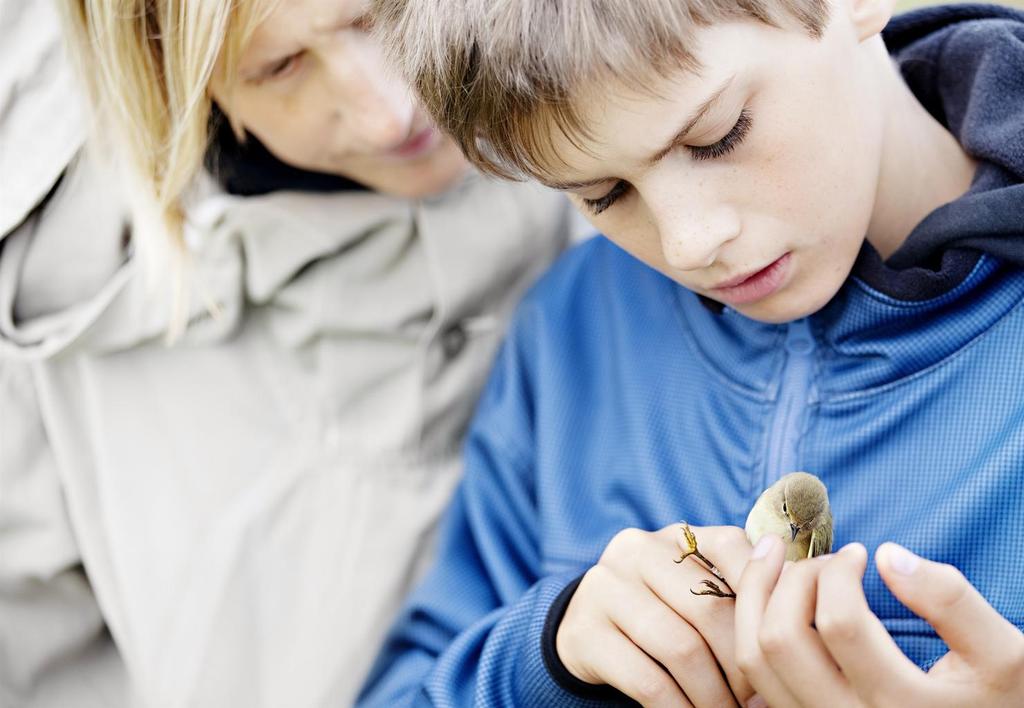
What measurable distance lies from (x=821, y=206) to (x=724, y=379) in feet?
1.01

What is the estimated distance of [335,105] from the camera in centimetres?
162

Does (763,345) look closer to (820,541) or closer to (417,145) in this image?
(820,541)

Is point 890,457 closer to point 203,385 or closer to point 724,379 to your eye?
point 724,379

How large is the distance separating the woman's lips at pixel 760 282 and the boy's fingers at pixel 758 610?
12.5 inches

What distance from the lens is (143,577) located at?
1.71 m

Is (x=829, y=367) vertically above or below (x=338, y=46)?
below

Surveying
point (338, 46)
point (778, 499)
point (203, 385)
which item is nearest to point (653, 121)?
point (778, 499)

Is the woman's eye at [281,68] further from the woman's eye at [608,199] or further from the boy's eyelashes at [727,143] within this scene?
the boy's eyelashes at [727,143]

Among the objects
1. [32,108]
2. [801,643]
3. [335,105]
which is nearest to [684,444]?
[801,643]

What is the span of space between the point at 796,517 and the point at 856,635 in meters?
0.19

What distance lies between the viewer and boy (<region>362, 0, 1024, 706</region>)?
3.49 feet

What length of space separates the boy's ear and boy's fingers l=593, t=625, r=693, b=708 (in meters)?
0.71

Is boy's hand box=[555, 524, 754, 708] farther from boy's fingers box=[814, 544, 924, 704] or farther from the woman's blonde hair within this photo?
the woman's blonde hair

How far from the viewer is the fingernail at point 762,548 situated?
1043 millimetres
